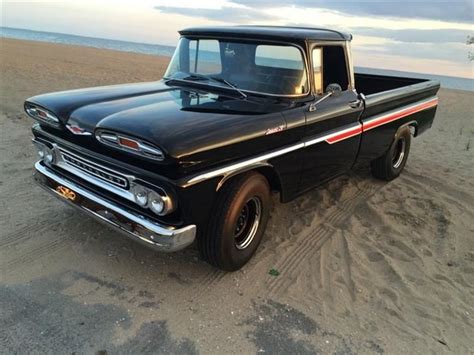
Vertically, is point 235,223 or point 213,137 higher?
point 213,137

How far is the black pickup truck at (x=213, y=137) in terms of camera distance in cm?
291

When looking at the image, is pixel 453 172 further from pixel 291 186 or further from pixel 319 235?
pixel 291 186

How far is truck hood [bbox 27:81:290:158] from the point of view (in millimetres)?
2850

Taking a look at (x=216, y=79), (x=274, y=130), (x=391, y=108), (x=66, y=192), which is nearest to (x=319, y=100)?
(x=274, y=130)

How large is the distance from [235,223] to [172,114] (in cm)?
94

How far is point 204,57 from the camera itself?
14.5ft

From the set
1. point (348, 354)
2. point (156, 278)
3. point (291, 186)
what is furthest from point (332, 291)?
point (156, 278)

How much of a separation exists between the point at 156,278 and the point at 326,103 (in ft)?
7.44

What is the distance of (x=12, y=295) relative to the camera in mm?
3066

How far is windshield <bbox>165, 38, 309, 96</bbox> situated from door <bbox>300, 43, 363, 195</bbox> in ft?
0.71

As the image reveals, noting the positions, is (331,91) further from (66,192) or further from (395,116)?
(66,192)

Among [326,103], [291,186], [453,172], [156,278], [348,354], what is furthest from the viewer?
[453,172]

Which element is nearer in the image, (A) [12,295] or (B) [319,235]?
(A) [12,295]

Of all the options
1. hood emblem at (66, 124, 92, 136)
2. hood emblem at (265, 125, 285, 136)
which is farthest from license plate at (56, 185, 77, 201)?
hood emblem at (265, 125, 285, 136)
